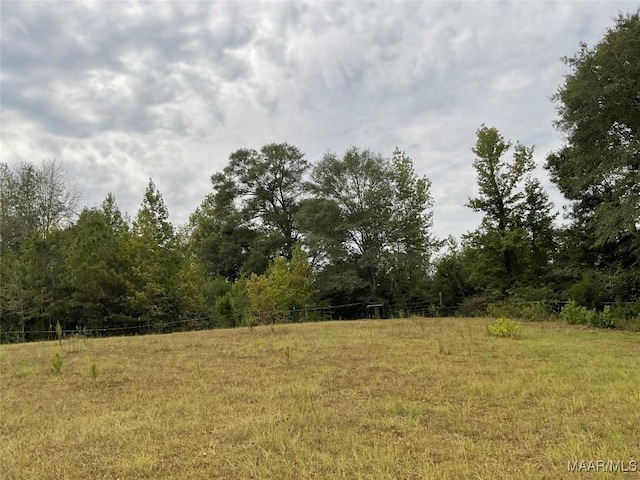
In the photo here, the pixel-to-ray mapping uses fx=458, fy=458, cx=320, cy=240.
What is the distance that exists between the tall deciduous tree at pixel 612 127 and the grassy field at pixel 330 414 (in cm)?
905

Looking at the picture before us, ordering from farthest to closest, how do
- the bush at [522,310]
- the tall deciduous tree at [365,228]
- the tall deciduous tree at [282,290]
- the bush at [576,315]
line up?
1. the tall deciduous tree at [365,228]
2. the tall deciduous tree at [282,290]
3. the bush at [522,310]
4. the bush at [576,315]

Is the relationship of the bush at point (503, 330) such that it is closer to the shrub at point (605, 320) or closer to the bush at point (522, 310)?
the shrub at point (605, 320)

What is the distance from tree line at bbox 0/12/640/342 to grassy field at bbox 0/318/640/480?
10.2m

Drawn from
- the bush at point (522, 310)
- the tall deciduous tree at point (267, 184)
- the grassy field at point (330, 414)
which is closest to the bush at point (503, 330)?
the grassy field at point (330, 414)

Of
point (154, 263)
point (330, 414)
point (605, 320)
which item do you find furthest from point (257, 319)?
point (330, 414)

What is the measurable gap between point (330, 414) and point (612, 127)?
19390mm

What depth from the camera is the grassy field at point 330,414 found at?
13.4ft

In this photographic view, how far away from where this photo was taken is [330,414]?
5703mm

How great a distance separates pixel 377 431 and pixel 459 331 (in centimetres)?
1000

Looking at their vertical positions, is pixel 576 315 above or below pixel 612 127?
below

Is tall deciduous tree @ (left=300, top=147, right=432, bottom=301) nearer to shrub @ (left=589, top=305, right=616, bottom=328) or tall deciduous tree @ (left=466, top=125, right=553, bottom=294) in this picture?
tall deciduous tree @ (left=466, top=125, right=553, bottom=294)

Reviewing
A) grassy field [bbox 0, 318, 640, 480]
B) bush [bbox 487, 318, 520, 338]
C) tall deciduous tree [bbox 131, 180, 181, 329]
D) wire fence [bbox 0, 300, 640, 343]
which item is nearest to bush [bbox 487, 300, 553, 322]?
wire fence [bbox 0, 300, 640, 343]

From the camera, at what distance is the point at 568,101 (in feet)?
62.3

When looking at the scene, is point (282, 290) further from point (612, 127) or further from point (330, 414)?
point (330, 414)
